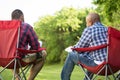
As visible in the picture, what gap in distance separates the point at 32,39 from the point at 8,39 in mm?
379

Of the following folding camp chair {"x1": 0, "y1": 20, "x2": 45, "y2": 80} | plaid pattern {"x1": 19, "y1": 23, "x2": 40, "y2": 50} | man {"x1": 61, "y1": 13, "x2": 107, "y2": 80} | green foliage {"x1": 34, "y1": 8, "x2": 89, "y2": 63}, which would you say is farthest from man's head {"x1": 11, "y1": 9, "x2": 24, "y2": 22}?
green foliage {"x1": 34, "y1": 8, "x2": 89, "y2": 63}

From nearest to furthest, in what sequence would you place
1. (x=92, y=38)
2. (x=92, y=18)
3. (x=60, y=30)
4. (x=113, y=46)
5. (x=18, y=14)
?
(x=113, y=46) → (x=92, y=38) → (x=92, y=18) → (x=18, y=14) → (x=60, y=30)

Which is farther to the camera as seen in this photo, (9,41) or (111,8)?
(111,8)

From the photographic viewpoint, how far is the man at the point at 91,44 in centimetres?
543

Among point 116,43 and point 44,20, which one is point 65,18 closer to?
point 44,20

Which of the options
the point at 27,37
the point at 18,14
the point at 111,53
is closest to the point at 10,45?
the point at 27,37

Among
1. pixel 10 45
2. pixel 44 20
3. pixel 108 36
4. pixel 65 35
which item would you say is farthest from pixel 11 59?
pixel 44 20

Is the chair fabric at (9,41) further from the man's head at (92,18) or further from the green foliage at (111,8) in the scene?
the green foliage at (111,8)

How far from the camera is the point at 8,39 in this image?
17.8ft

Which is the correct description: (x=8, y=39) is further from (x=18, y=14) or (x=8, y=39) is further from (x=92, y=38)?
(x=92, y=38)

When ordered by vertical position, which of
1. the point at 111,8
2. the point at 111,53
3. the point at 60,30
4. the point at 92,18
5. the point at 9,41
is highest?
the point at 92,18

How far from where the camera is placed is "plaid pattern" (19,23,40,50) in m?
5.56

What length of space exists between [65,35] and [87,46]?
1253 inches

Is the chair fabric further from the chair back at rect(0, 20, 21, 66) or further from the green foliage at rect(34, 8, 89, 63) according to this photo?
the green foliage at rect(34, 8, 89, 63)
